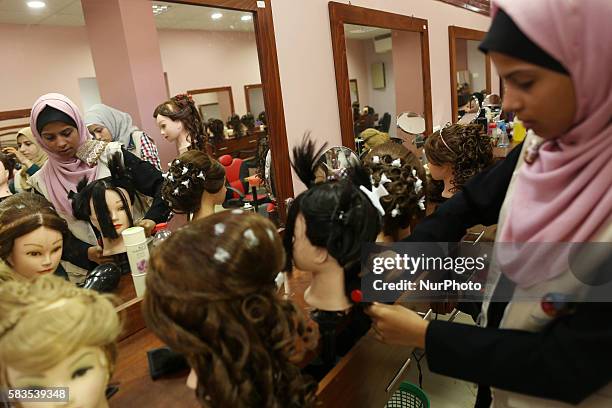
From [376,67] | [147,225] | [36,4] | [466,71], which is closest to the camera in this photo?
[36,4]

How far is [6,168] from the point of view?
3.61 ft

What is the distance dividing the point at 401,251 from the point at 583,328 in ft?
1.64

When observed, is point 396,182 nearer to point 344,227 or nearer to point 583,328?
point 344,227

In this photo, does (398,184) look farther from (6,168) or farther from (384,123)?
(384,123)

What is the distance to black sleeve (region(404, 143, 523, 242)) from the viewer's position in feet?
3.29

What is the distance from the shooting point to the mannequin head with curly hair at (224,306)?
740 mm

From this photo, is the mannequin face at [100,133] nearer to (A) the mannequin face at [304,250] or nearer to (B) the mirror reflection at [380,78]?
(A) the mannequin face at [304,250]

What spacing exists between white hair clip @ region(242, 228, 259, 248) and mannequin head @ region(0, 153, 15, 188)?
2.57 feet

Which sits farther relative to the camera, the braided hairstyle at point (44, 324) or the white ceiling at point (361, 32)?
the white ceiling at point (361, 32)

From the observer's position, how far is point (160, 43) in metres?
1.40

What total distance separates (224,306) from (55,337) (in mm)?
289

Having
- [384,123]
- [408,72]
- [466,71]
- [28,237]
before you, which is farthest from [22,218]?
[466,71]

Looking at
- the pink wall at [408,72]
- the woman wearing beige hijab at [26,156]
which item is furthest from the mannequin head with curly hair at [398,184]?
the pink wall at [408,72]

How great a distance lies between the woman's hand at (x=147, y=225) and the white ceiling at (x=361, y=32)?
1.61 m
